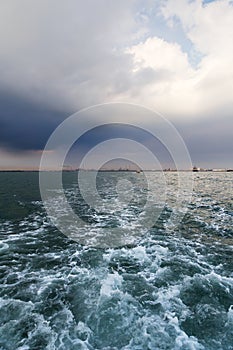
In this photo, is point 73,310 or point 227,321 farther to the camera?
point 73,310

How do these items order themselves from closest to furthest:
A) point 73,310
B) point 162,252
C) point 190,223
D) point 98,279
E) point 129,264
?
1. point 73,310
2. point 98,279
3. point 129,264
4. point 162,252
5. point 190,223

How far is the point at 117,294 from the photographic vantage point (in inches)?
308

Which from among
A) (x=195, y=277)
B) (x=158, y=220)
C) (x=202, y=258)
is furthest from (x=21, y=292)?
(x=158, y=220)

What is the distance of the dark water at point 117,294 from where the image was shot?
5832 millimetres

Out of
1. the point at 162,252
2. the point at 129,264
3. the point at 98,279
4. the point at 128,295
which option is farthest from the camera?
the point at 162,252

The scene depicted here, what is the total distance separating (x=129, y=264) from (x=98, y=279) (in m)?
2.09

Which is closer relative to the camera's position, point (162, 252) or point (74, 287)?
point (74, 287)

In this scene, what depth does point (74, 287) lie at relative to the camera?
8.33 meters

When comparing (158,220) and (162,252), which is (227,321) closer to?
(162,252)

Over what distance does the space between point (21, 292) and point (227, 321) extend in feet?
23.8

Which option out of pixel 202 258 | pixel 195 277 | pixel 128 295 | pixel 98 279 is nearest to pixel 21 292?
pixel 98 279

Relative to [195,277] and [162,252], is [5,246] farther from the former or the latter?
[195,277]

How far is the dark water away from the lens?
19.1 ft

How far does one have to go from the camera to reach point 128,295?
309 inches
